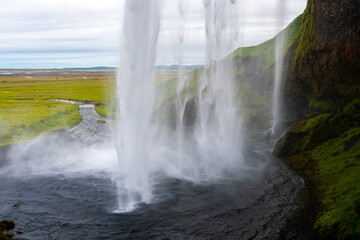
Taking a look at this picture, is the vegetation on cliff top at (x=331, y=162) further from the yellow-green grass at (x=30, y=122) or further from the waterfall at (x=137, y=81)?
the yellow-green grass at (x=30, y=122)

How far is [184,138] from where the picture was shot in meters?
36.9

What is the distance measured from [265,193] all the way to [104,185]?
1139 cm

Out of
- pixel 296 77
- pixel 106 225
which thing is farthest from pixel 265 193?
pixel 296 77

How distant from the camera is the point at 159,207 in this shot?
57.3 ft

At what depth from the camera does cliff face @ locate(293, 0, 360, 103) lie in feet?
80.1

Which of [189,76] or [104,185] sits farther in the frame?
[189,76]

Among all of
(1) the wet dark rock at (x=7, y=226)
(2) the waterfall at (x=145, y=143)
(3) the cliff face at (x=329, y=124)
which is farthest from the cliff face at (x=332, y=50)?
(1) the wet dark rock at (x=7, y=226)

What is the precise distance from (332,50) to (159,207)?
21.8 meters

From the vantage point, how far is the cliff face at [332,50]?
24.4 meters

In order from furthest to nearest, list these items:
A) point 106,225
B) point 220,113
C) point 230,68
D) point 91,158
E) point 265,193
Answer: point 230,68, point 220,113, point 91,158, point 265,193, point 106,225

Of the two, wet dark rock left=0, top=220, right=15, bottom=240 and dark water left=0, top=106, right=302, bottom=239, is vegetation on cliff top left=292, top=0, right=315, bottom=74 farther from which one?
wet dark rock left=0, top=220, right=15, bottom=240

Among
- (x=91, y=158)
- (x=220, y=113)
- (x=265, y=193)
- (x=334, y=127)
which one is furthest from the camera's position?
(x=220, y=113)

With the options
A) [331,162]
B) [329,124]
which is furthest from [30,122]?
[331,162]

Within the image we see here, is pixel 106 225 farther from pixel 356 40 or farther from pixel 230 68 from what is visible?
pixel 230 68
